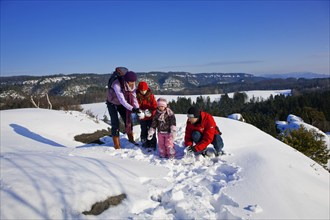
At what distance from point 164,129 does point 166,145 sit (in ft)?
1.29

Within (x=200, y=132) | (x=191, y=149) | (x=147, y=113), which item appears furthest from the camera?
(x=147, y=113)

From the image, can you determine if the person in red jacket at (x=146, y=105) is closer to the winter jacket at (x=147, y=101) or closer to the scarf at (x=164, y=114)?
the winter jacket at (x=147, y=101)

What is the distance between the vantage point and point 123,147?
6699mm

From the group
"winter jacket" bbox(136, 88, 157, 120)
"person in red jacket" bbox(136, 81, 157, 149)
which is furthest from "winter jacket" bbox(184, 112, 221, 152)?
"winter jacket" bbox(136, 88, 157, 120)

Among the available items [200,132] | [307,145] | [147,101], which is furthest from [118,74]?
[307,145]

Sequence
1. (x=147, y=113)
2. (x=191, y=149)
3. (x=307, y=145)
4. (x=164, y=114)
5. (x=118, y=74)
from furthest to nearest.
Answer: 1. (x=307, y=145)
2. (x=147, y=113)
3. (x=118, y=74)
4. (x=164, y=114)
5. (x=191, y=149)

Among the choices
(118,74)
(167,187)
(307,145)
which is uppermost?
(118,74)

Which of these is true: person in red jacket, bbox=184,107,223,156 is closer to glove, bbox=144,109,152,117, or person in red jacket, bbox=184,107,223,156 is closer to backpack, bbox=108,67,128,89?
A: glove, bbox=144,109,152,117

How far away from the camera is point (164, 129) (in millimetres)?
5730

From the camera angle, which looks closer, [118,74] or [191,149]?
[191,149]

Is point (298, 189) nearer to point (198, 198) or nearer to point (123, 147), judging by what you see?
point (198, 198)

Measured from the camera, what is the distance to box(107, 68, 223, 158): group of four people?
216 inches

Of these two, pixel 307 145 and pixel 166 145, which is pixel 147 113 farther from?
pixel 307 145

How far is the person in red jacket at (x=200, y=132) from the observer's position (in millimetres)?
5336
